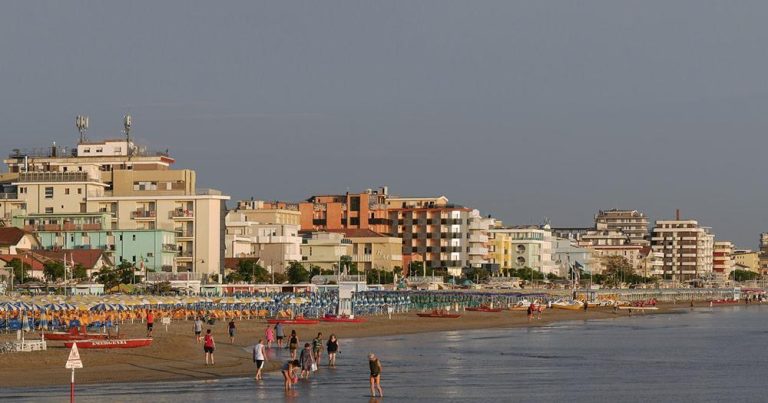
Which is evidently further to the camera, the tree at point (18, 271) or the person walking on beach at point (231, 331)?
the tree at point (18, 271)

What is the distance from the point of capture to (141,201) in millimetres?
124000

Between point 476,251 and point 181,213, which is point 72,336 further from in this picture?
point 476,251

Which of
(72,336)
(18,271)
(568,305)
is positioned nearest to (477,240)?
(568,305)

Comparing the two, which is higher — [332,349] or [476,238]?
[476,238]

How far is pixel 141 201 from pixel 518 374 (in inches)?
2931

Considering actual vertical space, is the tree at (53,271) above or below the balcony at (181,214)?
below

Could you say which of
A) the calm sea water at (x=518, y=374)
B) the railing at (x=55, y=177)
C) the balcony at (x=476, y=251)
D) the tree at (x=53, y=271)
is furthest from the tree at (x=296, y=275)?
the balcony at (x=476, y=251)

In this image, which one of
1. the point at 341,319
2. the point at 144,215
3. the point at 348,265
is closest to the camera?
the point at 341,319

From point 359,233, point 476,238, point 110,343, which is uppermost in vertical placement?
point 359,233

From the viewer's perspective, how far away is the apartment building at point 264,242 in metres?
144

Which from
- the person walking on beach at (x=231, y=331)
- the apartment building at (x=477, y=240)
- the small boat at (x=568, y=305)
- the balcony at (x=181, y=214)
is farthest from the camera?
the apartment building at (x=477, y=240)

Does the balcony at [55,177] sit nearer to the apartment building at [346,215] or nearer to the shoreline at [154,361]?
the shoreline at [154,361]

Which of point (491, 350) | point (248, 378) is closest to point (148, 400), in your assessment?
point (248, 378)

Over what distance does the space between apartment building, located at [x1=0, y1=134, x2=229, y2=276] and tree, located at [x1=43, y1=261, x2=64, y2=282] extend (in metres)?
16.8
